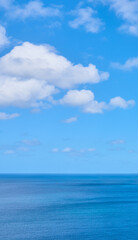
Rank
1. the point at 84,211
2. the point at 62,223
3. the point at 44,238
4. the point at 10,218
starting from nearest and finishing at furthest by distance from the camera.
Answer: the point at 44,238
the point at 62,223
the point at 10,218
the point at 84,211

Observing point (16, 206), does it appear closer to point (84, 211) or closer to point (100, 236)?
point (84, 211)

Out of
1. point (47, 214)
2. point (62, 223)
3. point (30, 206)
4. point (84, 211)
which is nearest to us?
point (62, 223)

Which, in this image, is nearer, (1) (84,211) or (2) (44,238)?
(2) (44,238)

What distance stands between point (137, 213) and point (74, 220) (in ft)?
46.6

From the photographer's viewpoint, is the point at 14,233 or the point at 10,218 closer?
the point at 14,233

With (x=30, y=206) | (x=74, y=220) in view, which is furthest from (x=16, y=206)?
(x=74, y=220)

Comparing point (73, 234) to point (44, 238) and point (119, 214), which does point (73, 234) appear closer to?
point (44, 238)

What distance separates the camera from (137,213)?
175ft

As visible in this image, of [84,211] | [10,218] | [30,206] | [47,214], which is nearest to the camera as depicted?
[10,218]

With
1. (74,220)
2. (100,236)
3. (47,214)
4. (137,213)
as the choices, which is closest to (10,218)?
(47,214)

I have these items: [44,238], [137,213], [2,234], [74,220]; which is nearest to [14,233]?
[2,234]

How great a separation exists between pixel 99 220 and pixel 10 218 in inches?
581

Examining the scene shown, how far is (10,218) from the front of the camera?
155ft

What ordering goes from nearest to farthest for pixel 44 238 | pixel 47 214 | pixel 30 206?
1. pixel 44 238
2. pixel 47 214
3. pixel 30 206
